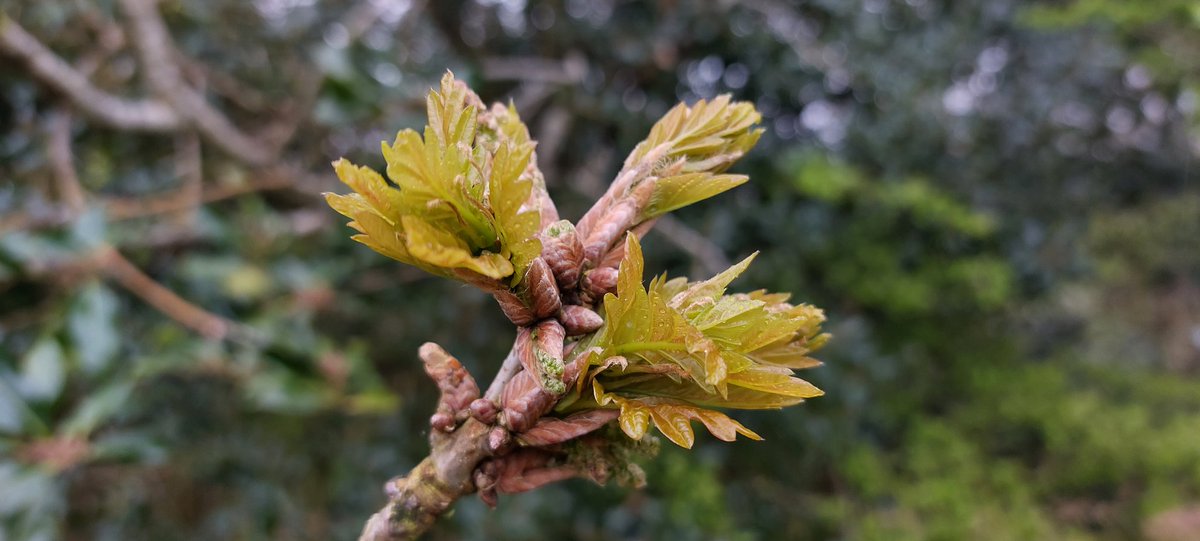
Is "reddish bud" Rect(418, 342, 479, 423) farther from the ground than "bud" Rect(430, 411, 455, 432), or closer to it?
farther from the ground

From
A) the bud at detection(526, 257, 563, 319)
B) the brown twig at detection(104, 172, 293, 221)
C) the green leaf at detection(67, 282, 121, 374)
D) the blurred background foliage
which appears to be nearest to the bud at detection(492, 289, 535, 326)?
the bud at detection(526, 257, 563, 319)

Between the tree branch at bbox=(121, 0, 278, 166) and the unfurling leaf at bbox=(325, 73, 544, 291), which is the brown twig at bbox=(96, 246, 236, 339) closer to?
the tree branch at bbox=(121, 0, 278, 166)

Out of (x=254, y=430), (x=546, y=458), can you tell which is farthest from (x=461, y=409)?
(x=254, y=430)

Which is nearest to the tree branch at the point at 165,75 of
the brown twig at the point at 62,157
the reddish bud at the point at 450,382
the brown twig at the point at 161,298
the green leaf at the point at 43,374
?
the brown twig at the point at 62,157

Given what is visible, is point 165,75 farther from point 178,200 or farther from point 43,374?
point 43,374

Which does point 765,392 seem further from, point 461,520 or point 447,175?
point 461,520

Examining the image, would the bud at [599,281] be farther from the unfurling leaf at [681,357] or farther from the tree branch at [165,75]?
the tree branch at [165,75]
